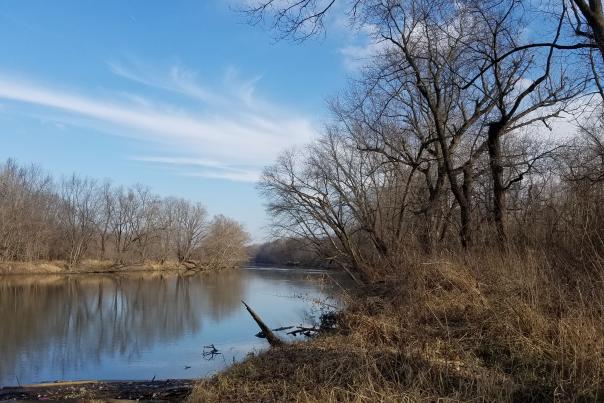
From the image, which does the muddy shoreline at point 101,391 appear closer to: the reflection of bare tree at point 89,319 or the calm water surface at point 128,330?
the calm water surface at point 128,330

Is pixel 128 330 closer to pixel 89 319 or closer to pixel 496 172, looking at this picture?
pixel 89 319

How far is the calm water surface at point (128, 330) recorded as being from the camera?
1758cm

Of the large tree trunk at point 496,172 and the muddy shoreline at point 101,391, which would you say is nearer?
the muddy shoreline at point 101,391

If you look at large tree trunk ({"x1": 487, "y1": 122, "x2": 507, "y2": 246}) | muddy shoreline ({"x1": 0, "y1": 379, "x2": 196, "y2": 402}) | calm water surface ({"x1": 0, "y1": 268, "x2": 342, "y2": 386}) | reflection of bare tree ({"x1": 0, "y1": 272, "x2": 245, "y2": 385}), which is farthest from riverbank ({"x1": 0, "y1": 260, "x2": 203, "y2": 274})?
large tree trunk ({"x1": 487, "y1": 122, "x2": 507, "y2": 246})

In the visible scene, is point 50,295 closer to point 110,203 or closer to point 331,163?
point 331,163

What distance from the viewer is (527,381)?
5.80 meters

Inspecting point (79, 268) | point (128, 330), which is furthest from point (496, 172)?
point (79, 268)

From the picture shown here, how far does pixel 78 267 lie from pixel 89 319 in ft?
146

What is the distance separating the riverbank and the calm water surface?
21.8m

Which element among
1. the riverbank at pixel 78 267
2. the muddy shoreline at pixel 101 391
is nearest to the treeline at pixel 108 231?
the riverbank at pixel 78 267

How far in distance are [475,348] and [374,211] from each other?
17.8 metres

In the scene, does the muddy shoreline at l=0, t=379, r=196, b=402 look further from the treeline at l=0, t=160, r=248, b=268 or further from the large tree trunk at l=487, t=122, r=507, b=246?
the treeline at l=0, t=160, r=248, b=268

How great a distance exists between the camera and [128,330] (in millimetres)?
26219

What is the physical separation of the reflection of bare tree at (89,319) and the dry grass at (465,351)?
448 inches
